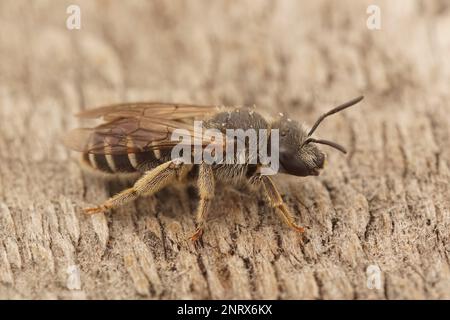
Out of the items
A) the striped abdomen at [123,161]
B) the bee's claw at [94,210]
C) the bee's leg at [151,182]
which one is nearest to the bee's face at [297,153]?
the bee's leg at [151,182]

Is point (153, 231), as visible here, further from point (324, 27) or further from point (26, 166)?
point (324, 27)

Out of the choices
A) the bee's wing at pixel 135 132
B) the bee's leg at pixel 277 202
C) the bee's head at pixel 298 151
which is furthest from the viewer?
the bee's wing at pixel 135 132

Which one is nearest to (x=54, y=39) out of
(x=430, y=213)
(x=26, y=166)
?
(x=26, y=166)

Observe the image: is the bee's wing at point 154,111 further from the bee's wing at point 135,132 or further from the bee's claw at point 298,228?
the bee's claw at point 298,228

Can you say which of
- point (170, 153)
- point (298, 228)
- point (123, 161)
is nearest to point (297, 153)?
point (298, 228)
